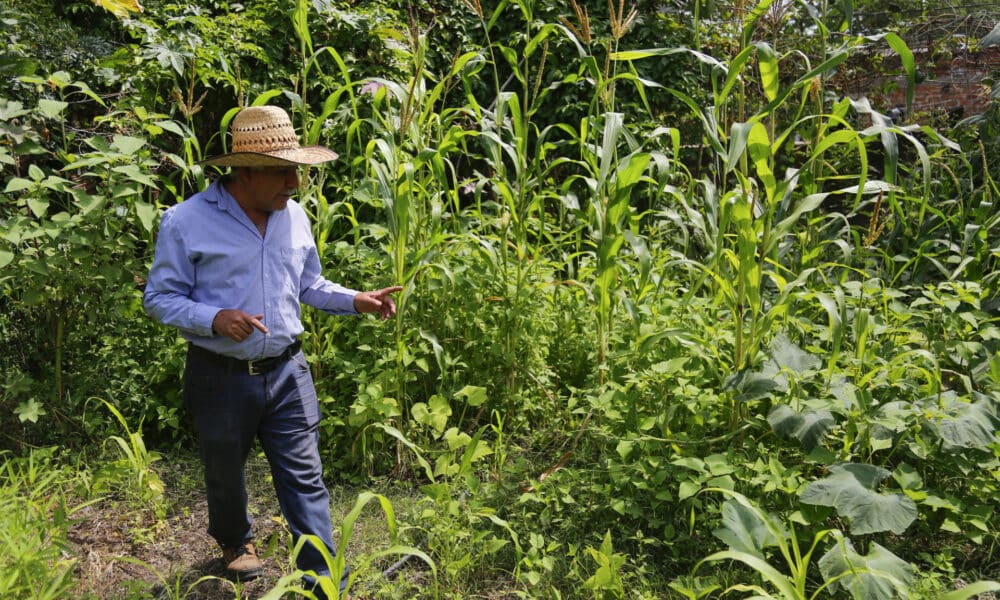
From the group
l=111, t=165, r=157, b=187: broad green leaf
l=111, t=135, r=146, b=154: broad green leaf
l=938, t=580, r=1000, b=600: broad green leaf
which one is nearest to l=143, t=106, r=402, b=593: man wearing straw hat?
l=111, t=165, r=157, b=187: broad green leaf

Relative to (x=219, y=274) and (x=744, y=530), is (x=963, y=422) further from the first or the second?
(x=219, y=274)

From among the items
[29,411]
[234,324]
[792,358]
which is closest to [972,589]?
Answer: [792,358]

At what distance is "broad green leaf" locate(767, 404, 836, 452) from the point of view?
2.43 meters

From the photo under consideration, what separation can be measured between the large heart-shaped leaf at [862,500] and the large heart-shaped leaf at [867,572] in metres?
0.07

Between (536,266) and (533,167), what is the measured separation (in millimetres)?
483

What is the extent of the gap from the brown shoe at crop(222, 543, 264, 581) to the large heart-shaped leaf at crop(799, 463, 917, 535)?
1.81 metres

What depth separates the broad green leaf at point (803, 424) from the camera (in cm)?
243

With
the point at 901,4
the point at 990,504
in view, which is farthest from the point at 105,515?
the point at 901,4

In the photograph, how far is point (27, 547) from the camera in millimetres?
2492

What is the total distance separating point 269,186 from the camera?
2404mm

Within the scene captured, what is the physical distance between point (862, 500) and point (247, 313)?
6.27 ft

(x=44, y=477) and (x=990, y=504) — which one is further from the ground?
(x=990, y=504)

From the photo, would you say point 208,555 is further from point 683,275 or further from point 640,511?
point 683,275

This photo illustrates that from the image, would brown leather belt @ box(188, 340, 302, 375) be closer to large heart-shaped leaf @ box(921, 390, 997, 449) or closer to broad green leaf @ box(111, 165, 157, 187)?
broad green leaf @ box(111, 165, 157, 187)
